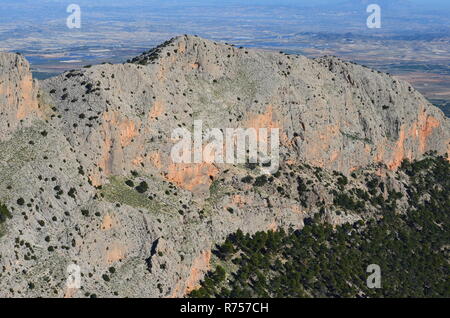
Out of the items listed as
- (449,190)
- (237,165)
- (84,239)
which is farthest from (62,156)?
(449,190)

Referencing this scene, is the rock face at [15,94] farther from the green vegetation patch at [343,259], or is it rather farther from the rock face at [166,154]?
the green vegetation patch at [343,259]

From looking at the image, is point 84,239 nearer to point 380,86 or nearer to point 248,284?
point 248,284

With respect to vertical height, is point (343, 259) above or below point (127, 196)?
below

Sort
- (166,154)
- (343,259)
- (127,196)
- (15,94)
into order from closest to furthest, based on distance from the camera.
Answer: (15,94) < (127,196) < (343,259) < (166,154)

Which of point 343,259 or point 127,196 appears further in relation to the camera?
point 343,259

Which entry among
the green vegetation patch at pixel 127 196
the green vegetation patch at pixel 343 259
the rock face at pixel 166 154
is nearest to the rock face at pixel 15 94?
the rock face at pixel 166 154

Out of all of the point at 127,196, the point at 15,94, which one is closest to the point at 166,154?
the point at 127,196

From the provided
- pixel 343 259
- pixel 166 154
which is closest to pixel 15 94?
pixel 166 154

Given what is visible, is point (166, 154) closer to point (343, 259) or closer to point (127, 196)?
point (127, 196)

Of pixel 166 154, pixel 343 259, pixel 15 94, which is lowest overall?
pixel 343 259

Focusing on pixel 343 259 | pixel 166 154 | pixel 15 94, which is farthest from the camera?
pixel 166 154
